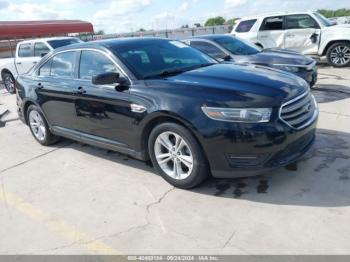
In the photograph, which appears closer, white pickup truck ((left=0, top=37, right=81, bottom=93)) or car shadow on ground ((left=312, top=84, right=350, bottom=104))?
car shadow on ground ((left=312, top=84, right=350, bottom=104))

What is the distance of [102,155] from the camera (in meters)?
5.50

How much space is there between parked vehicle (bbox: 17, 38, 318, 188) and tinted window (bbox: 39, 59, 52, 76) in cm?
22

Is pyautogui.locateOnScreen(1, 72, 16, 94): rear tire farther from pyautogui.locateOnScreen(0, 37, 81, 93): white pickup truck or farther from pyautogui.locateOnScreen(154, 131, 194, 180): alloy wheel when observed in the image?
pyautogui.locateOnScreen(154, 131, 194, 180): alloy wheel

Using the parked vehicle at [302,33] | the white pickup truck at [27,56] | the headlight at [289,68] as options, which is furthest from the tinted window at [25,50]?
the headlight at [289,68]

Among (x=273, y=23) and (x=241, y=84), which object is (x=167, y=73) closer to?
(x=241, y=84)

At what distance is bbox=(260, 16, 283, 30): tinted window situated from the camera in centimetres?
1255

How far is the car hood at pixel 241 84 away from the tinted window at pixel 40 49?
861 cm

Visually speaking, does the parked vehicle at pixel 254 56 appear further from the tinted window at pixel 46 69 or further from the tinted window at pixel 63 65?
the tinted window at pixel 46 69

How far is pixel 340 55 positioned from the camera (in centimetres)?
1164

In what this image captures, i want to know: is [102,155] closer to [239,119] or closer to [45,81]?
[45,81]

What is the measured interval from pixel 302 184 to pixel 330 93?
5021 millimetres

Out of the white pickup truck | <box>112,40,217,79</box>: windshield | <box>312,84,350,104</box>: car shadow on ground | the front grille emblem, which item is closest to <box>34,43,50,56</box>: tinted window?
the white pickup truck

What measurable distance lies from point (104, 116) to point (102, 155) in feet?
3.27

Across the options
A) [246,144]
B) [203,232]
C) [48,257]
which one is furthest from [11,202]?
[246,144]
